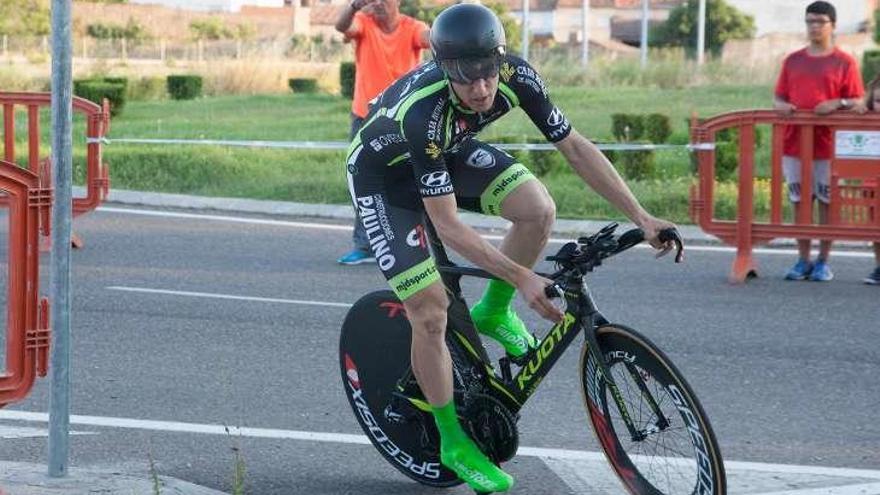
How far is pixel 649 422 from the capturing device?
584cm

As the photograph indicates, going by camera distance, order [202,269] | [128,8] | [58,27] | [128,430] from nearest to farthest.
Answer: [58,27] → [128,430] → [202,269] → [128,8]

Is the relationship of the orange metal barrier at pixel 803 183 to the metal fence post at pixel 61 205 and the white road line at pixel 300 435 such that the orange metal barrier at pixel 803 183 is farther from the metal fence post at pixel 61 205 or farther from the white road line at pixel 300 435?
the metal fence post at pixel 61 205

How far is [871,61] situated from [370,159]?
28.4 m

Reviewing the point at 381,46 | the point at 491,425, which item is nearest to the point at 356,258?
the point at 381,46

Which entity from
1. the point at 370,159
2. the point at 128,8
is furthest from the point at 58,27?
the point at 128,8

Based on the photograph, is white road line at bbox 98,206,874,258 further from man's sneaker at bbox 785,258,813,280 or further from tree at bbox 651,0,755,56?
tree at bbox 651,0,755,56

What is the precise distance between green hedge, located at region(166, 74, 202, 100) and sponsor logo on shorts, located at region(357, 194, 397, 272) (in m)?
32.9

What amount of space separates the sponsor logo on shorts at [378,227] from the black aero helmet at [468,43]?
65cm

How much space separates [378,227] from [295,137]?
63.1 ft

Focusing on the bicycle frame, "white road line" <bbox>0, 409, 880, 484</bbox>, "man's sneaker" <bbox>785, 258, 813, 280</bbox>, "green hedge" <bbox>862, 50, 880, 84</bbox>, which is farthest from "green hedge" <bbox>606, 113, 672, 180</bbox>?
the bicycle frame

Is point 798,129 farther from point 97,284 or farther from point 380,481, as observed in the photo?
point 380,481

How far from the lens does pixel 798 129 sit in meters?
12.3

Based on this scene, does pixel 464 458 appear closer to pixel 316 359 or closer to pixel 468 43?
pixel 468 43

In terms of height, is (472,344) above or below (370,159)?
below
